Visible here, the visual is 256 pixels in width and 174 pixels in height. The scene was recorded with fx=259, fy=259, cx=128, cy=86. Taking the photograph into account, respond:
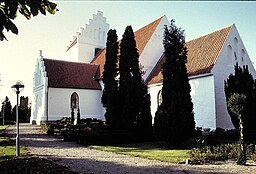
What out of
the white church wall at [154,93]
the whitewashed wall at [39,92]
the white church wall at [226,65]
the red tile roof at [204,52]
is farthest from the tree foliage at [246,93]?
the whitewashed wall at [39,92]

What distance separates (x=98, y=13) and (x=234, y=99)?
3544 centimetres

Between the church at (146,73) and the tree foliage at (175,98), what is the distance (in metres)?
4.67

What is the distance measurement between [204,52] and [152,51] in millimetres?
6890

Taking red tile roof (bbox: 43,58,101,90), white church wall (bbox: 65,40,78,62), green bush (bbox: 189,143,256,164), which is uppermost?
white church wall (bbox: 65,40,78,62)

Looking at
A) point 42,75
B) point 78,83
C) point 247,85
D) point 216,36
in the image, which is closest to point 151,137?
point 247,85

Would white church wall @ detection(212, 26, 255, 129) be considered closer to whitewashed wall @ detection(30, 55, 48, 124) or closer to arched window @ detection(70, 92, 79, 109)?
arched window @ detection(70, 92, 79, 109)

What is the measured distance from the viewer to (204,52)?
21.1m

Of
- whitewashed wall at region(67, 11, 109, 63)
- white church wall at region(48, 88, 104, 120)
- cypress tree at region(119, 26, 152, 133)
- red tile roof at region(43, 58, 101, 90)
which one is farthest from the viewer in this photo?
whitewashed wall at region(67, 11, 109, 63)

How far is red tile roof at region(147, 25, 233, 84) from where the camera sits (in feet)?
63.7

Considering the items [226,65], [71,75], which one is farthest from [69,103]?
[226,65]

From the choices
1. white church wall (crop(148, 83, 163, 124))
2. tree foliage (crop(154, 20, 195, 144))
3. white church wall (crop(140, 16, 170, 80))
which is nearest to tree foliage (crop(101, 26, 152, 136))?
tree foliage (crop(154, 20, 195, 144))

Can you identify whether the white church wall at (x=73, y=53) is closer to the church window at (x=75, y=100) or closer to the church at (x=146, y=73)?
the church at (x=146, y=73)

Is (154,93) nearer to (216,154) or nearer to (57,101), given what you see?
(57,101)

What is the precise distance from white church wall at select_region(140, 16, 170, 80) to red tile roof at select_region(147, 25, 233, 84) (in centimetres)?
186
